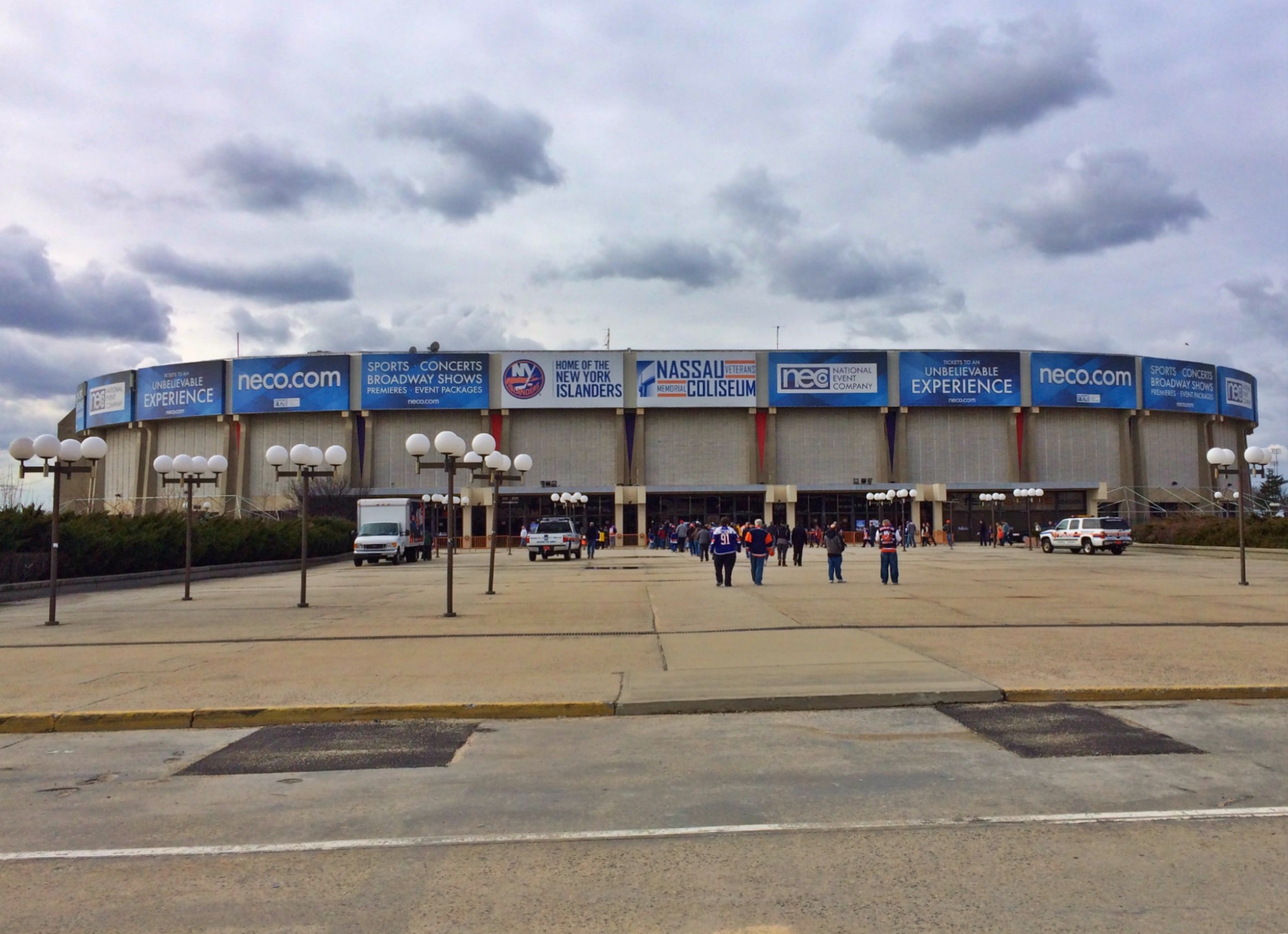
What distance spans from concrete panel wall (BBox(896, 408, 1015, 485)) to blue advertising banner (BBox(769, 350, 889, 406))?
3.73m

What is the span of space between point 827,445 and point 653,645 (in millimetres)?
59666

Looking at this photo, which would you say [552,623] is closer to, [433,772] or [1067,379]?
[433,772]

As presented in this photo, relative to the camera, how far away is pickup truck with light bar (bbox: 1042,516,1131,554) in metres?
41.7

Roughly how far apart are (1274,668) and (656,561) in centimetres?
3081

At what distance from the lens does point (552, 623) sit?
51.9ft

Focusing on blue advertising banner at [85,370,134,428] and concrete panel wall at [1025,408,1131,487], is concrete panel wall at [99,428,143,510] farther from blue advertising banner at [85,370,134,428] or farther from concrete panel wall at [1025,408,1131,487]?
concrete panel wall at [1025,408,1131,487]

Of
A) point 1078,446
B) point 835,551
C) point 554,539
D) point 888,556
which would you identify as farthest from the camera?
point 1078,446

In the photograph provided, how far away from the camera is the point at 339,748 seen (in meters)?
7.86

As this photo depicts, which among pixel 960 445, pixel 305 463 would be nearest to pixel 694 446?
pixel 960 445

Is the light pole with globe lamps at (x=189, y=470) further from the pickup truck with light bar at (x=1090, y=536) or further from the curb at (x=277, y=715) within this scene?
the pickup truck with light bar at (x=1090, y=536)

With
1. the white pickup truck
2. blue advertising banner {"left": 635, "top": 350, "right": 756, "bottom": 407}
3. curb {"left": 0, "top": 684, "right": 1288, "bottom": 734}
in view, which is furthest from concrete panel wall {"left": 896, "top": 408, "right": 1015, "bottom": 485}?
curb {"left": 0, "top": 684, "right": 1288, "bottom": 734}

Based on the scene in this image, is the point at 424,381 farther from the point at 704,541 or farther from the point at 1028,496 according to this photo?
the point at 1028,496

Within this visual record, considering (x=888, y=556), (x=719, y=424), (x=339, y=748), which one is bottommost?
(x=339, y=748)

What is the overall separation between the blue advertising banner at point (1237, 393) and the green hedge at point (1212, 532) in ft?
116
